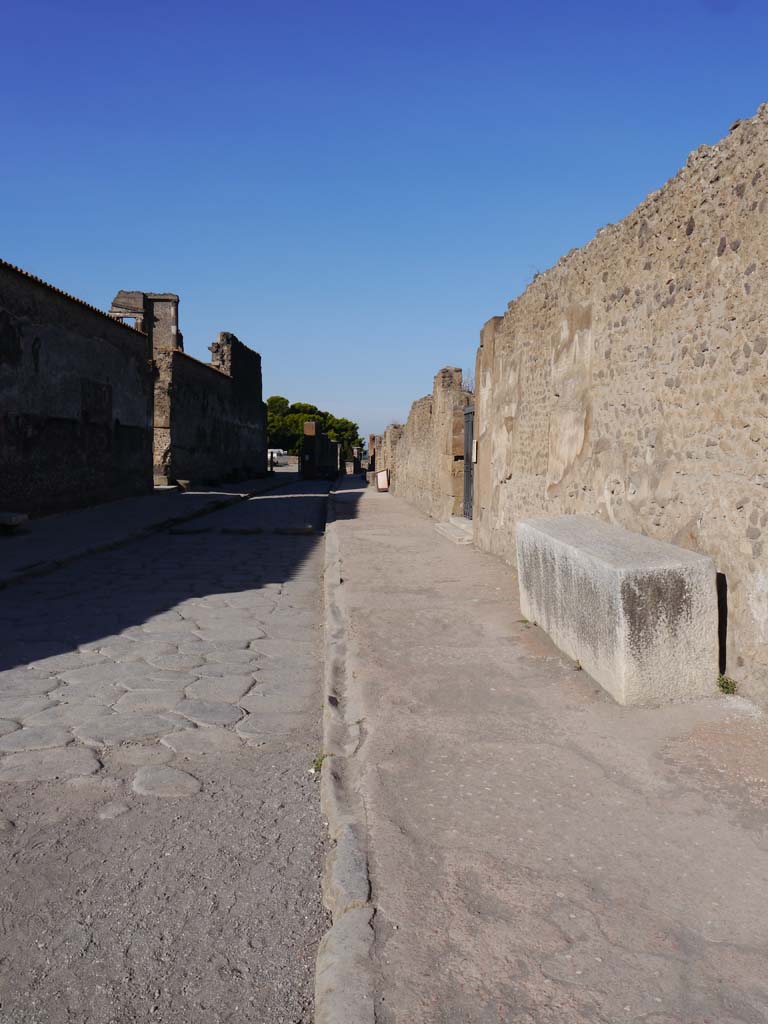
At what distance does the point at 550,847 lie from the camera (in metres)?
2.47

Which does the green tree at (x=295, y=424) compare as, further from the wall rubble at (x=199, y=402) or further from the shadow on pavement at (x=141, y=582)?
the shadow on pavement at (x=141, y=582)

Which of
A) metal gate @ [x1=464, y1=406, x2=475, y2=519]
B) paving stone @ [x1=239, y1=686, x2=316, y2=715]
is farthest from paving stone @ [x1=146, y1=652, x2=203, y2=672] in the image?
metal gate @ [x1=464, y1=406, x2=475, y2=519]

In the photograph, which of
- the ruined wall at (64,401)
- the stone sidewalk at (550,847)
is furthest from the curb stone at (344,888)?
the ruined wall at (64,401)

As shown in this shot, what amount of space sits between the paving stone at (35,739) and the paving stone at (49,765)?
59mm

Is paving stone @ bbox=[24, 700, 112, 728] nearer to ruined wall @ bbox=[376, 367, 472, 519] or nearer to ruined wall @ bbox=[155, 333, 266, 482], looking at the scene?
ruined wall @ bbox=[376, 367, 472, 519]

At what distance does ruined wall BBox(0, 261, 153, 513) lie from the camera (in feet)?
39.3

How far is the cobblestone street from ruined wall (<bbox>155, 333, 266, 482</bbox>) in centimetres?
1638

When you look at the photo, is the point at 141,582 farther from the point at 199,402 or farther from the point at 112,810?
the point at 199,402

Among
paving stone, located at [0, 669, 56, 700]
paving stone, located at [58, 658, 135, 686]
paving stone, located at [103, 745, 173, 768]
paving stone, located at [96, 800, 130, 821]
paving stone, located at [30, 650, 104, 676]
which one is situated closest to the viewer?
paving stone, located at [96, 800, 130, 821]

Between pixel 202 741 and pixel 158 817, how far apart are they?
733 mm

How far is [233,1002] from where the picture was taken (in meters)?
1.87

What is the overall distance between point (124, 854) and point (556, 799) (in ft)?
4.78

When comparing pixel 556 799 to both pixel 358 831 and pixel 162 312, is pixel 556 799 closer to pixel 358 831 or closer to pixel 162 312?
pixel 358 831

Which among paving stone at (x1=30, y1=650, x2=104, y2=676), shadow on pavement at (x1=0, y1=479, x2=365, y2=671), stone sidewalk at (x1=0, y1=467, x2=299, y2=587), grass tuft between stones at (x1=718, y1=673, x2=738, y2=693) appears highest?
stone sidewalk at (x1=0, y1=467, x2=299, y2=587)
